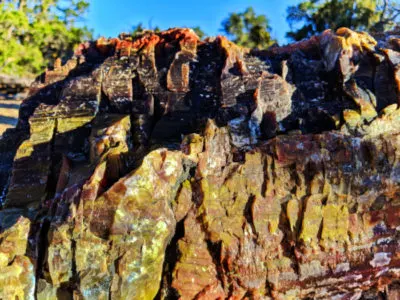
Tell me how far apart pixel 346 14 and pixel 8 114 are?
1484cm

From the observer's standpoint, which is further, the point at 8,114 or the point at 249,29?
the point at 249,29

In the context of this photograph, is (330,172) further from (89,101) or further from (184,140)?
(89,101)

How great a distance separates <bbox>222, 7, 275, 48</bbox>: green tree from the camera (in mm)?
21141

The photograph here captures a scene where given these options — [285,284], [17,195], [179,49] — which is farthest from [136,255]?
[179,49]

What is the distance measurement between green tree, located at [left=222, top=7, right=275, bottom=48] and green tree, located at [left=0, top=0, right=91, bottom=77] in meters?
7.50

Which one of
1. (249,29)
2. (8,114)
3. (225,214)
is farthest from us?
(249,29)

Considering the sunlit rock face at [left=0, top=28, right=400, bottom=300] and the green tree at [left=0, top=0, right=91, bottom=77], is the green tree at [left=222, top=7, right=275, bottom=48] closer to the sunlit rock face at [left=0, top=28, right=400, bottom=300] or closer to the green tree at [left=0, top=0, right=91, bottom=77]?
the green tree at [left=0, top=0, right=91, bottom=77]

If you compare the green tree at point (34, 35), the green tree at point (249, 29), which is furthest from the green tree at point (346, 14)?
the green tree at point (34, 35)

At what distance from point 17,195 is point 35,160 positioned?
19.1 inches

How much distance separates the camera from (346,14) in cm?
1945

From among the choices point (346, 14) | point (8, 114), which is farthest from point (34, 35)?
point (346, 14)

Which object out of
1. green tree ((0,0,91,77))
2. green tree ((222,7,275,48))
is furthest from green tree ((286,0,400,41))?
green tree ((0,0,91,77))

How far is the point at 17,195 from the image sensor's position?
195 inches

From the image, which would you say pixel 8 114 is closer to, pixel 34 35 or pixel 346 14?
pixel 34 35
